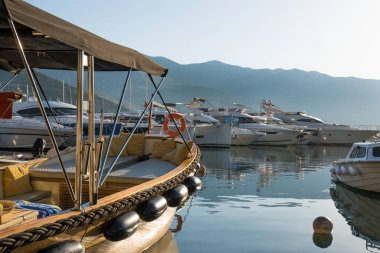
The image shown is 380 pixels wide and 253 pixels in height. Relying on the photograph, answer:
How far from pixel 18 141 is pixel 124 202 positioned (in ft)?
66.8

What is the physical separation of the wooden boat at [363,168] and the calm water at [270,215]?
1.42 ft

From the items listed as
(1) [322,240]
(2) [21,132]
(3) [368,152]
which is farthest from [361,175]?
(2) [21,132]

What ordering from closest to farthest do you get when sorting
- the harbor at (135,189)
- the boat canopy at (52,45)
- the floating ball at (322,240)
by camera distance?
the boat canopy at (52,45) → the harbor at (135,189) → the floating ball at (322,240)

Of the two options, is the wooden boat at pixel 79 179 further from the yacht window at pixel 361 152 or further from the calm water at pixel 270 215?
the yacht window at pixel 361 152

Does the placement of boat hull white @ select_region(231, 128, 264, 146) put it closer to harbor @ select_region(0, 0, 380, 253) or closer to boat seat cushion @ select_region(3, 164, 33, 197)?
harbor @ select_region(0, 0, 380, 253)

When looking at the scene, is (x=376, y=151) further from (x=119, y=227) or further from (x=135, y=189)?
(x=119, y=227)

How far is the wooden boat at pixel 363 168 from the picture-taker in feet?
41.9

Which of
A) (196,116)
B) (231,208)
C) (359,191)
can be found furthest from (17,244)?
(196,116)

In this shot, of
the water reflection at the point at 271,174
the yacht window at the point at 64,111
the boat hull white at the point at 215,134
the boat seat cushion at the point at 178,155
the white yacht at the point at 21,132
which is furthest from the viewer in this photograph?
the boat hull white at the point at 215,134

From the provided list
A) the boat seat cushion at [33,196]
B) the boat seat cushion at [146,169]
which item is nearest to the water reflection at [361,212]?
the boat seat cushion at [146,169]

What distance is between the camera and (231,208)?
11031mm

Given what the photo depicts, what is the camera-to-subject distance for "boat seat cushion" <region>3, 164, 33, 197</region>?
7199 millimetres

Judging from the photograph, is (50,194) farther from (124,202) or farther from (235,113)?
(235,113)

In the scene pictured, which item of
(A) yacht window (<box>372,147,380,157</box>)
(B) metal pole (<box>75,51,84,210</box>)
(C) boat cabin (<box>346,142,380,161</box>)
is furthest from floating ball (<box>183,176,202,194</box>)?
(A) yacht window (<box>372,147,380,157</box>)
